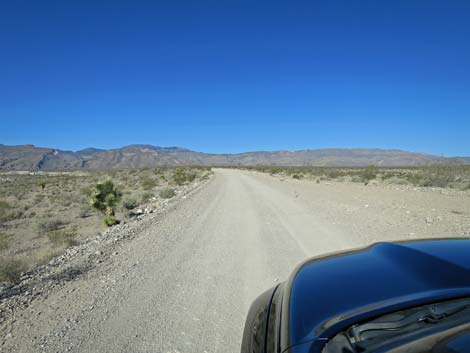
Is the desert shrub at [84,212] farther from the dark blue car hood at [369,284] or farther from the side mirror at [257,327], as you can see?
the dark blue car hood at [369,284]

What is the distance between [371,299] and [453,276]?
618 mm

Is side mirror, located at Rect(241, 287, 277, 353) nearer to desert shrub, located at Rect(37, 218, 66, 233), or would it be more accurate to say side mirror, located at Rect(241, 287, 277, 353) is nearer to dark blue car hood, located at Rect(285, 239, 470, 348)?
dark blue car hood, located at Rect(285, 239, 470, 348)

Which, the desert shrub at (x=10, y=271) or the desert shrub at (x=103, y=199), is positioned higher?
the desert shrub at (x=103, y=199)

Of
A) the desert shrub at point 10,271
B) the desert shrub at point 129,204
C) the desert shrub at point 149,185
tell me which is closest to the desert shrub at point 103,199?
the desert shrub at point 129,204

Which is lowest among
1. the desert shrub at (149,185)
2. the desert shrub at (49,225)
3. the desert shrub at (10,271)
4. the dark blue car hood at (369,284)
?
the desert shrub at (49,225)

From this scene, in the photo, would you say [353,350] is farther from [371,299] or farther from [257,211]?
[257,211]

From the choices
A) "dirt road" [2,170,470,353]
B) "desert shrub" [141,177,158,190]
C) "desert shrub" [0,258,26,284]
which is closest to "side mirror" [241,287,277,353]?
"dirt road" [2,170,470,353]

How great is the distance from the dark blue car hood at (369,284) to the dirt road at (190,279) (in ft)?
5.56

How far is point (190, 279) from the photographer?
5.35 metres

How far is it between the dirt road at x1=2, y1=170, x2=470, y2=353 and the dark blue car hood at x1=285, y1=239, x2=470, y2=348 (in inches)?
66.7

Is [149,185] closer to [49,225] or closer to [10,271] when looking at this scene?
→ [49,225]

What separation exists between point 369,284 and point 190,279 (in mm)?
3913

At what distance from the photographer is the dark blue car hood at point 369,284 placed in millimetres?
1688

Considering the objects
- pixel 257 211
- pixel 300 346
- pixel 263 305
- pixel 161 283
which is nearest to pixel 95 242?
pixel 161 283
